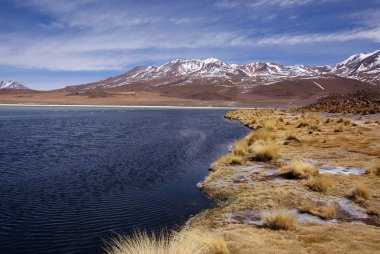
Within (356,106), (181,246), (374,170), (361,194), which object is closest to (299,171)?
(374,170)

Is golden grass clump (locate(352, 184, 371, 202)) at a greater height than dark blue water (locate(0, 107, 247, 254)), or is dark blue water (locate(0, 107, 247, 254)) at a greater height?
golden grass clump (locate(352, 184, 371, 202))

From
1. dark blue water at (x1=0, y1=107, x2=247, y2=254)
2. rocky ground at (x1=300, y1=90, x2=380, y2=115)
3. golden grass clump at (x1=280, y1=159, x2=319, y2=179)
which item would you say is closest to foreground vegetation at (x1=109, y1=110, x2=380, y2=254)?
golden grass clump at (x1=280, y1=159, x2=319, y2=179)

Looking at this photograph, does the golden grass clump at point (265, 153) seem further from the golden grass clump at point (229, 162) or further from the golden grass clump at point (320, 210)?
the golden grass clump at point (320, 210)

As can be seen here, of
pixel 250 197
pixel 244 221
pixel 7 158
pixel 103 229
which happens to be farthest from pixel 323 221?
pixel 7 158

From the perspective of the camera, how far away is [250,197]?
1235 centimetres

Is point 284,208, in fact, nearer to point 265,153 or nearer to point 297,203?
point 297,203

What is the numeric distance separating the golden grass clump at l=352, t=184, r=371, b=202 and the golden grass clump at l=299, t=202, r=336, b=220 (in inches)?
56.0

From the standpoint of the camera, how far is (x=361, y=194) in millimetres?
11523

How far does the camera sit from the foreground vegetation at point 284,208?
7.80 metres

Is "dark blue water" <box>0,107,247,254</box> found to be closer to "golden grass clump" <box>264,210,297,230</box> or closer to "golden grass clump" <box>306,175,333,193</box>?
"golden grass clump" <box>264,210,297,230</box>

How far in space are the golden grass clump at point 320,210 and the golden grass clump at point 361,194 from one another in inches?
56.0

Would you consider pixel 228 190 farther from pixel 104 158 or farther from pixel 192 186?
pixel 104 158

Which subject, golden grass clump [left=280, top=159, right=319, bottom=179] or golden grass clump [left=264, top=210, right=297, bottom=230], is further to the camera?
golden grass clump [left=280, top=159, right=319, bottom=179]

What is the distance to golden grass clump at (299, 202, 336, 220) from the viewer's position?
10.1 metres
